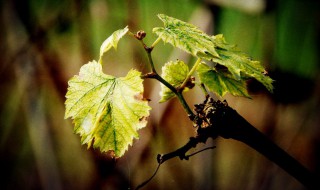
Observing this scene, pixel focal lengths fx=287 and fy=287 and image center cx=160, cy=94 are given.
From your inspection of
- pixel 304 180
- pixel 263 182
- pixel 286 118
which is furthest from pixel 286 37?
pixel 304 180

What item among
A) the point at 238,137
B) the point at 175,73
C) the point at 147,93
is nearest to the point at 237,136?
the point at 238,137

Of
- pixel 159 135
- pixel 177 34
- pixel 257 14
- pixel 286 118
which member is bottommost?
pixel 159 135

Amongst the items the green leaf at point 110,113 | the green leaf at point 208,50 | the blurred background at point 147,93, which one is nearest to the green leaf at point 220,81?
the green leaf at point 208,50

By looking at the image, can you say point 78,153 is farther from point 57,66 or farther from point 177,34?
point 177,34

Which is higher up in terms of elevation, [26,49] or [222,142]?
[26,49]

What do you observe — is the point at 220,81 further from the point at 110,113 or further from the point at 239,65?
the point at 110,113

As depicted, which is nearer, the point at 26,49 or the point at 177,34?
the point at 177,34
